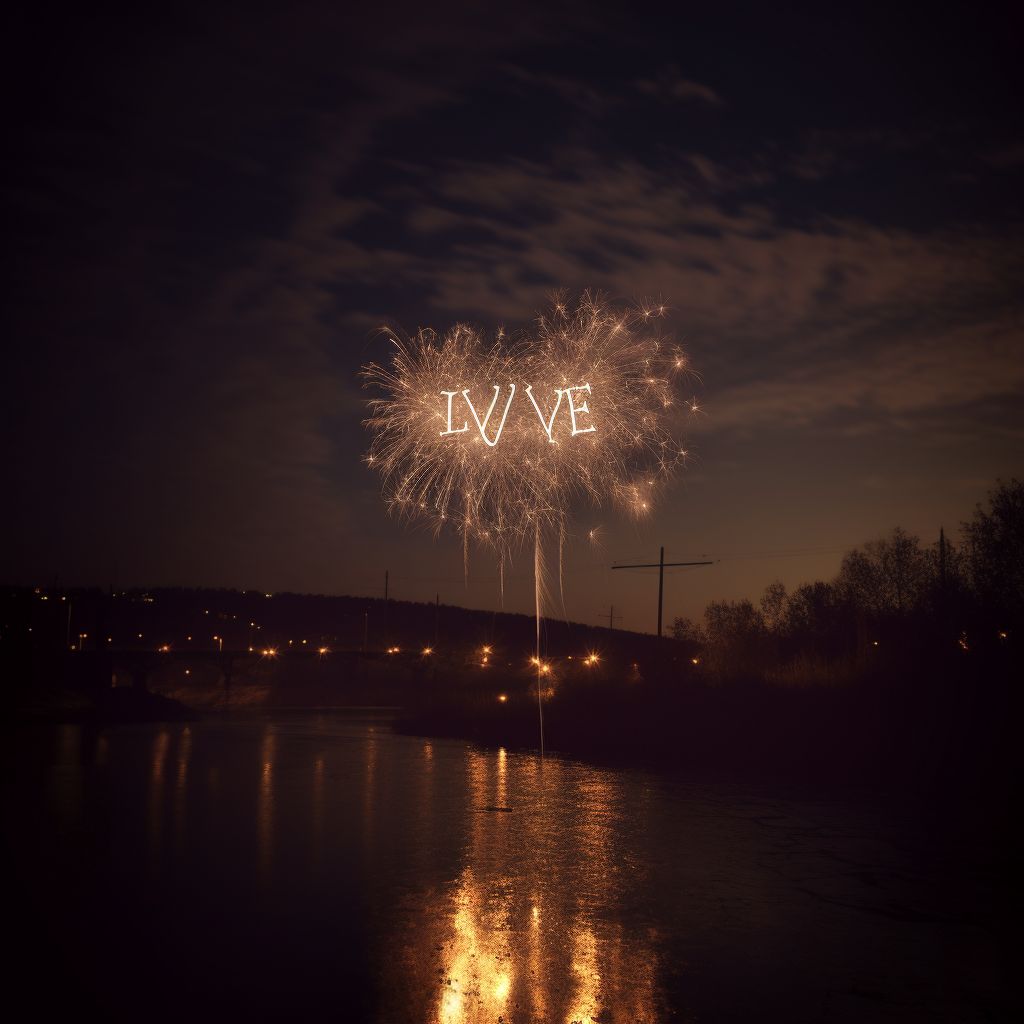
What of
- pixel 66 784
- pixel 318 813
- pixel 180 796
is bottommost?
pixel 66 784

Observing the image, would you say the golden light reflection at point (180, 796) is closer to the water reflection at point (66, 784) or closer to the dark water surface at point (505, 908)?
the dark water surface at point (505, 908)

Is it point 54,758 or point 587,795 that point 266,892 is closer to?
point 587,795

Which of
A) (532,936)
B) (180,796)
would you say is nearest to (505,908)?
(532,936)

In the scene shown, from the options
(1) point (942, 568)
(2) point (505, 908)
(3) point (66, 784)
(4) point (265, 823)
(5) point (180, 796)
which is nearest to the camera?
(2) point (505, 908)

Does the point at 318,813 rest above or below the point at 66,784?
above

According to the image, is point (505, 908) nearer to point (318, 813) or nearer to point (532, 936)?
point (532, 936)

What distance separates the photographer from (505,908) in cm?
995

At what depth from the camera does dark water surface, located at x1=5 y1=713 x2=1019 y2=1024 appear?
7121 mm

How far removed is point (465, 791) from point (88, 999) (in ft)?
47.4

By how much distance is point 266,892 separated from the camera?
35.0 feet

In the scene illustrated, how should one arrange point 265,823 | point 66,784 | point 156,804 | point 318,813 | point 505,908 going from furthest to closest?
point 66,784 → point 156,804 → point 318,813 → point 265,823 → point 505,908

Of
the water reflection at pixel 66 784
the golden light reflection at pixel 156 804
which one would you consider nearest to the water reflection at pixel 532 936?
the golden light reflection at pixel 156 804

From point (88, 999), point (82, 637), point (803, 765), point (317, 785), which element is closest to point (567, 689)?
point (803, 765)

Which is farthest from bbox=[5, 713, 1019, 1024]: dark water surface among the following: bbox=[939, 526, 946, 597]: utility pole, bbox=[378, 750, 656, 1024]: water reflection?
bbox=[939, 526, 946, 597]: utility pole
